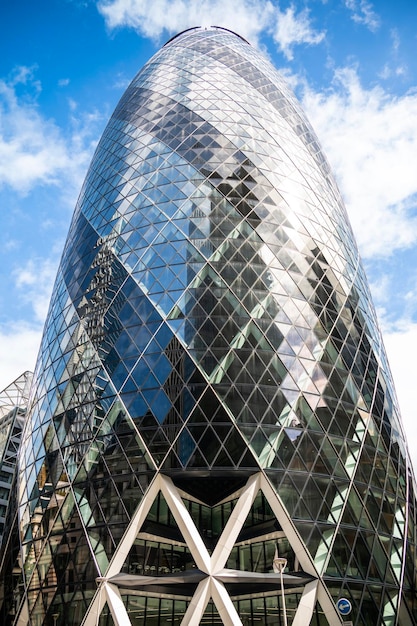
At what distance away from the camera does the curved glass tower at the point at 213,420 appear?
2192 centimetres

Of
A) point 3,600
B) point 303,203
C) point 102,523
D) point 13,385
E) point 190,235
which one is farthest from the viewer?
point 13,385

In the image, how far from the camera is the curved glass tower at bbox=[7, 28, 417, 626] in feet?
71.9

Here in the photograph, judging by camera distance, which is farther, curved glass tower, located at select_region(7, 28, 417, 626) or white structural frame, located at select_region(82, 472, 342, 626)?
curved glass tower, located at select_region(7, 28, 417, 626)

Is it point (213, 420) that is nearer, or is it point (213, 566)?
point (213, 566)

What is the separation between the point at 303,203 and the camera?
3284 cm

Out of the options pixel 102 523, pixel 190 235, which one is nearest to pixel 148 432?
pixel 102 523

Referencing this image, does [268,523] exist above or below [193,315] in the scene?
below

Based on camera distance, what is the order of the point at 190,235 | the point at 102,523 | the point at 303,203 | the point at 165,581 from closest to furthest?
the point at 165,581 < the point at 102,523 < the point at 190,235 < the point at 303,203

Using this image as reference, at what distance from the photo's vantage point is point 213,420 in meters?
23.4

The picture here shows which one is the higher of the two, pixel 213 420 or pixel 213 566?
pixel 213 420

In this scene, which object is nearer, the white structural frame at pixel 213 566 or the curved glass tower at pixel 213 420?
the white structural frame at pixel 213 566

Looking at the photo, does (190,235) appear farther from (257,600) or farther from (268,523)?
(257,600)

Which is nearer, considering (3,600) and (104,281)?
(3,600)

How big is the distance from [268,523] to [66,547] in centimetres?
947
